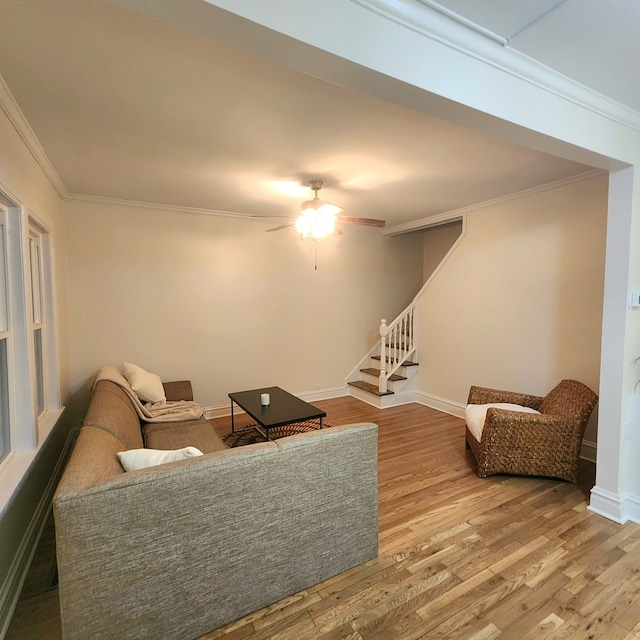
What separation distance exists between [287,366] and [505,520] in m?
3.16

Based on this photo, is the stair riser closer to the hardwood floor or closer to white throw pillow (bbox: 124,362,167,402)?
the hardwood floor

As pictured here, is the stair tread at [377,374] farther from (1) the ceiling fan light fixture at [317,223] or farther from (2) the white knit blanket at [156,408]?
(2) the white knit blanket at [156,408]

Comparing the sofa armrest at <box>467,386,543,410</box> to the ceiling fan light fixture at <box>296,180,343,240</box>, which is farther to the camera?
the sofa armrest at <box>467,386,543,410</box>

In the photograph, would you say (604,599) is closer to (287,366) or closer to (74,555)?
(74,555)

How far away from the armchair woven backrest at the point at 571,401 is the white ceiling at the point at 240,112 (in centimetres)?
188

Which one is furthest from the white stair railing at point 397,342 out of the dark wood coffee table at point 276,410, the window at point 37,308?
the window at point 37,308

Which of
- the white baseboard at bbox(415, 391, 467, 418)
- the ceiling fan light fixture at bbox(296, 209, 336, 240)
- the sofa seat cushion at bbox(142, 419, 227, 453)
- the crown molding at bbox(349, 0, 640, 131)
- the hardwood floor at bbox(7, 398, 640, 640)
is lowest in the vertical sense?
the hardwood floor at bbox(7, 398, 640, 640)

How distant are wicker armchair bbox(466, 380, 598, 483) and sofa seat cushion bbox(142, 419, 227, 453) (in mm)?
2104

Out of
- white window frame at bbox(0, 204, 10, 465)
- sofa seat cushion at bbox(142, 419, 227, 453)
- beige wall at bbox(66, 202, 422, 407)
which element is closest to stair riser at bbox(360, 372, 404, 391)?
beige wall at bbox(66, 202, 422, 407)

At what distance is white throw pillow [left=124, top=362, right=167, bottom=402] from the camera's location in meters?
3.44

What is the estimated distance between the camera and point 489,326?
406 centimetres

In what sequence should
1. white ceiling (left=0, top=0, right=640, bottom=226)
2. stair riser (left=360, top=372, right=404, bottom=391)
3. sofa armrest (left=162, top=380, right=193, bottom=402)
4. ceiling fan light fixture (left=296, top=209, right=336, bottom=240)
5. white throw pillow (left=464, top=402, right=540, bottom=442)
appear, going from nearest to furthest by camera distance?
white ceiling (left=0, top=0, right=640, bottom=226) < white throw pillow (left=464, top=402, right=540, bottom=442) < ceiling fan light fixture (left=296, top=209, right=336, bottom=240) < sofa armrest (left=162, top=380, right=193, bottom=402) < stair riser (left=360, top=372, right=404, bottom=391)

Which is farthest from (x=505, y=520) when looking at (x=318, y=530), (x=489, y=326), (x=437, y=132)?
(x=437, y=132)

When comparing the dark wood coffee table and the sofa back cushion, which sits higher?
the sofa back cushion
